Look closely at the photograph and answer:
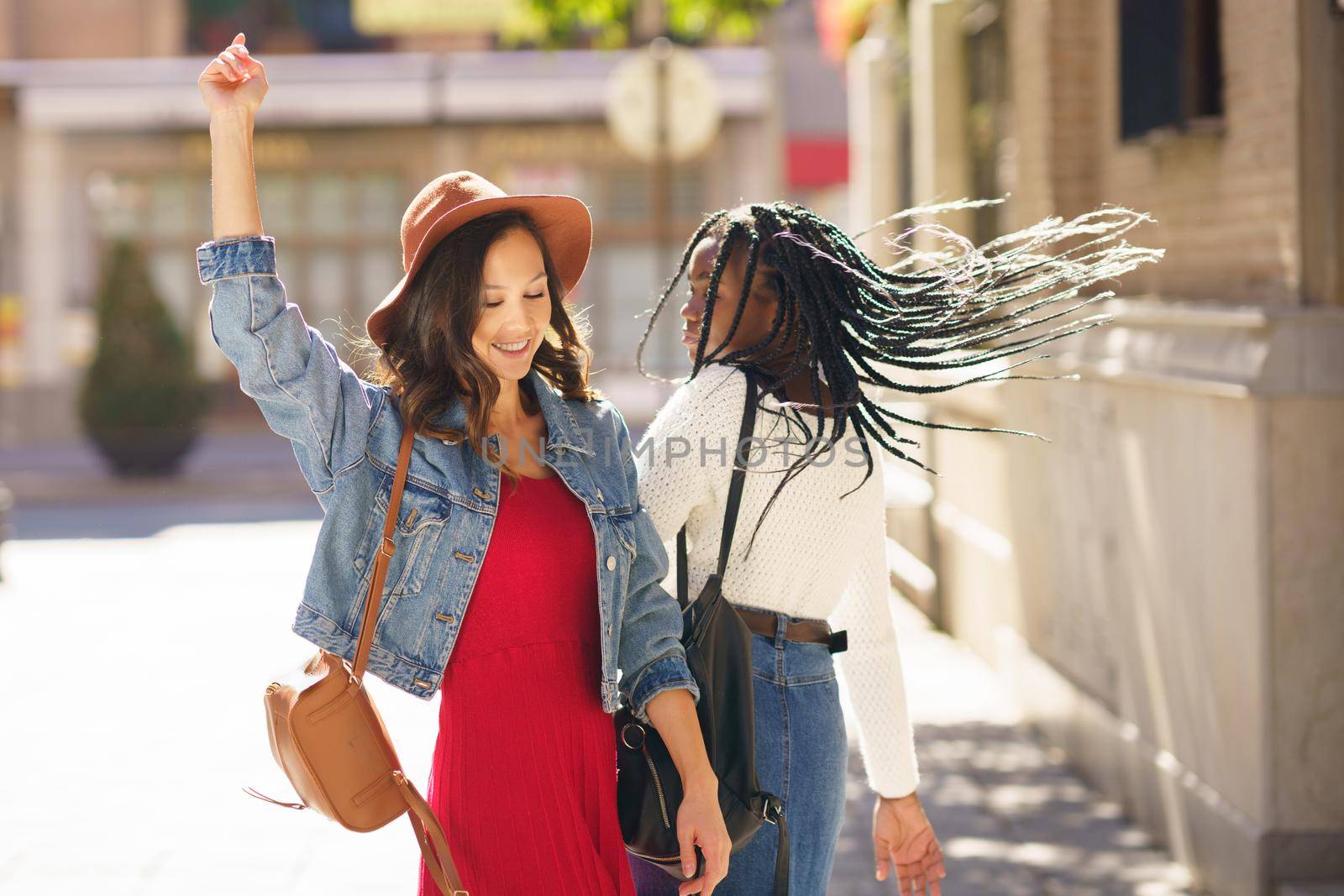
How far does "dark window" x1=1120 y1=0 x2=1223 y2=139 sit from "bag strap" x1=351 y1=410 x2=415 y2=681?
398cm

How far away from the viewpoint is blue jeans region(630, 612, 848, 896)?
274 cm

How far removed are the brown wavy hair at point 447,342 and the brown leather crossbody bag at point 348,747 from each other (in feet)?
0.70

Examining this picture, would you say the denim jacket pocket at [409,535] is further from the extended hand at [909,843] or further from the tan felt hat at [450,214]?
the extended hand at [909,843]

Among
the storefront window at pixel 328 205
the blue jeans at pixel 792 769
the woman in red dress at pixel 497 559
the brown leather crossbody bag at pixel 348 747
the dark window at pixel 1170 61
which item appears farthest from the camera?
the storefront window at pixel 328 205

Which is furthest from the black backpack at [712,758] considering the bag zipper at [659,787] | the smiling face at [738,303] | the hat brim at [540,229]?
the hat brim at [540,229]

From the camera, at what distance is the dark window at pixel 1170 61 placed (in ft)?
18.4

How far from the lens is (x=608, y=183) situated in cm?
2370

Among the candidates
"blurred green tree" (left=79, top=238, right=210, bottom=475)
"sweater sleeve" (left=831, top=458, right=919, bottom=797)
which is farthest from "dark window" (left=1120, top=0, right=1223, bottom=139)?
"blurred green tree" (left=79, top=238, right=210, bottom=475)

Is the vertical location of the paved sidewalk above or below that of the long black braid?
below

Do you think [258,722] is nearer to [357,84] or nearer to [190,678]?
[190,678]

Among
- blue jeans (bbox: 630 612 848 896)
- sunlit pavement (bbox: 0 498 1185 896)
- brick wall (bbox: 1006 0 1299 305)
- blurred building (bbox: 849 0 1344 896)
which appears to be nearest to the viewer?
blue jeans (bbox: 630 612 848 896)

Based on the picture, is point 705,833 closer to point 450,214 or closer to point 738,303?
point 738,303

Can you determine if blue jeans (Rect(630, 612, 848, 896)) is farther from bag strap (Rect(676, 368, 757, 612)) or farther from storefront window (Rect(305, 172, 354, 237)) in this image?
storefront window (Rect(305, 172, 354, 237))

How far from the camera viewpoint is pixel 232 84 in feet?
7.94
